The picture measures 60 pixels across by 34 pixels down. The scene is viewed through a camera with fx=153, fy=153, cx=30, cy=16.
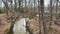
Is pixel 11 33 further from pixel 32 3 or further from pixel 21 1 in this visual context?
pixel 32 3

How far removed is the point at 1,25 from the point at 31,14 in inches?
110

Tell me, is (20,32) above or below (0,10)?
below

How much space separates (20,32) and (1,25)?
2.68 metres

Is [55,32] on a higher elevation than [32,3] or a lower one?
lower

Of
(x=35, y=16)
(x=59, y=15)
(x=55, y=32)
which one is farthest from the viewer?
(x=59, y=15)

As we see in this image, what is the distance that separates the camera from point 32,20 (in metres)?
10.3

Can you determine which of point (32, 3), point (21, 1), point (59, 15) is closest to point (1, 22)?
point (21, 1)

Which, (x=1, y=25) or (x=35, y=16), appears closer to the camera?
(x=35, y=16)

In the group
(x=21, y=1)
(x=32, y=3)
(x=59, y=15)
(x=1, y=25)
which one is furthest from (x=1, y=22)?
(x=59, y=15)

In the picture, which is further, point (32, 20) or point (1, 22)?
point (1, 22)

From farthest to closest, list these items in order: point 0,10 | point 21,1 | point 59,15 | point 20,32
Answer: point 0,10, point 21,1, point 59,15, point 20,32

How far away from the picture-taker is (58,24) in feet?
31.8

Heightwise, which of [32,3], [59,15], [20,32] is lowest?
[20,32]

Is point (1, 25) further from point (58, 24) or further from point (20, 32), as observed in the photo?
point (58, 24)
